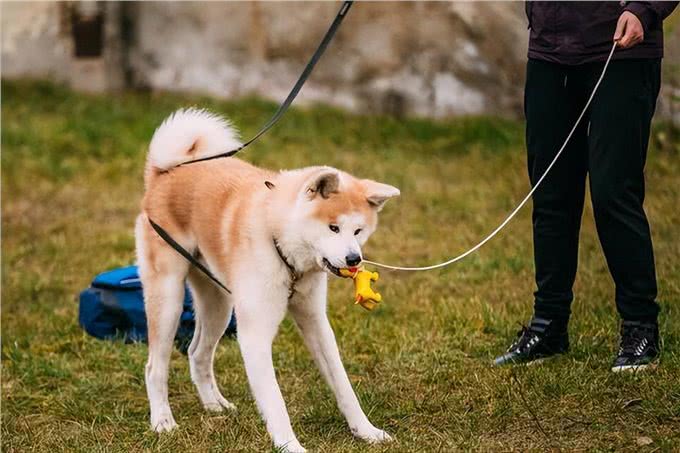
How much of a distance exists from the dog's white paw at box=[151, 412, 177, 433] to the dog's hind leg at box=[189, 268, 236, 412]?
22 centimetres

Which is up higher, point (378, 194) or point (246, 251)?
point (378, 194)

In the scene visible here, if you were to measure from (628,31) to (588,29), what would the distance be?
235 mm

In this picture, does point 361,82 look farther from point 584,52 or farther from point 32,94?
point 584,52

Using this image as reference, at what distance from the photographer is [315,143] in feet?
29.9

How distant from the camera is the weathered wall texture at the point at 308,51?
925 centimetres

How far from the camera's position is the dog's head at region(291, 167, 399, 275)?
3.56 m

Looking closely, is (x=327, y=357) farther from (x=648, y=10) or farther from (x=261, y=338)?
(x=648, y=10)

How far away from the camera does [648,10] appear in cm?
386

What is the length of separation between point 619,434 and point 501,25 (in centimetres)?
597

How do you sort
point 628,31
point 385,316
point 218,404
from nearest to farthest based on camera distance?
point 628,31
point 218,404
point 385,316

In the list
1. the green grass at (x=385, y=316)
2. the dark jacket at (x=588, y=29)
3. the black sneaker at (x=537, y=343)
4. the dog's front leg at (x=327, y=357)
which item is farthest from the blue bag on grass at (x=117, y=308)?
the dark jacket at (x=588, y=29)

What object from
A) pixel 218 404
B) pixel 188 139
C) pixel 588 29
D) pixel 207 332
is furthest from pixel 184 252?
pixel 588 29

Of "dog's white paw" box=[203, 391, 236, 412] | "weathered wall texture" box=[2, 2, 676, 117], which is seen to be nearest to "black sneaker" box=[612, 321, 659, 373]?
"dog's white paw" box=[203, 391, 236, 412]

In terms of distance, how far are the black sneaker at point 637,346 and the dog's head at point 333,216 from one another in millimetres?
1155
